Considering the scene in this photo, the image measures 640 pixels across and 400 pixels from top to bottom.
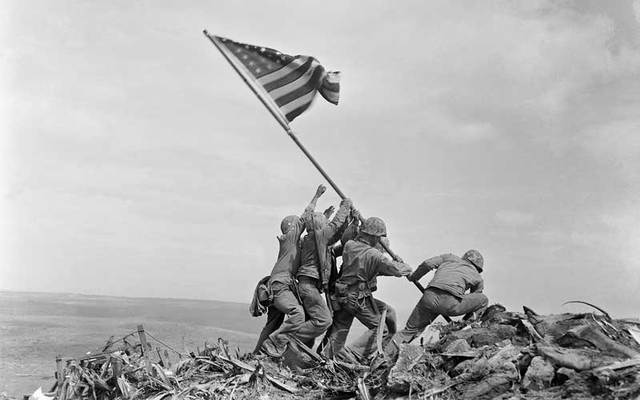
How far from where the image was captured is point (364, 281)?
34.9 ft

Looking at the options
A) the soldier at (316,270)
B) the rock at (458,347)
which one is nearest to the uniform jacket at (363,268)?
the soldier at (316,270)

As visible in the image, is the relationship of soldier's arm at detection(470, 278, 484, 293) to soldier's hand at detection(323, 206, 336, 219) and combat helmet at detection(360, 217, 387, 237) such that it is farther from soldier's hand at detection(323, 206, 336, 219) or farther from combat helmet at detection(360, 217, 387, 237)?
soldier's hand at detection(323, 206, 336, 219)

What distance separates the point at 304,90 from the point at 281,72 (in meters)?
0.52

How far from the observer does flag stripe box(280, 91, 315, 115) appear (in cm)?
1188

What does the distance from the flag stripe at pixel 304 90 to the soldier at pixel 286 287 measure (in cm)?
166

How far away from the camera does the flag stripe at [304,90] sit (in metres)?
11.9

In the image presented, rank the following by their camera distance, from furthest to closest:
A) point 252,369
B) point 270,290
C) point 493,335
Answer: point 270,290
point 252,369
point 493,335

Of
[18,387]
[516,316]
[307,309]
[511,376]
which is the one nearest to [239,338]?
[18,387]

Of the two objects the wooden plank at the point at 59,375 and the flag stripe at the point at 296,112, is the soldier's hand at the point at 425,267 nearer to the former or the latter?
the flag stripe at the point at 296,112

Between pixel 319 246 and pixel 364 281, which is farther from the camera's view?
pixel 319 246

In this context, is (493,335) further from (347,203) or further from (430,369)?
(347,203)

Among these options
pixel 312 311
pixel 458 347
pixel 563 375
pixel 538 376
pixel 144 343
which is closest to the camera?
pixel 563 375

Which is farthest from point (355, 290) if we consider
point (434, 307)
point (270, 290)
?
point (270, 290)

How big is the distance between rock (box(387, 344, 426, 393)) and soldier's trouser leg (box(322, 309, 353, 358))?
2.90 meters
